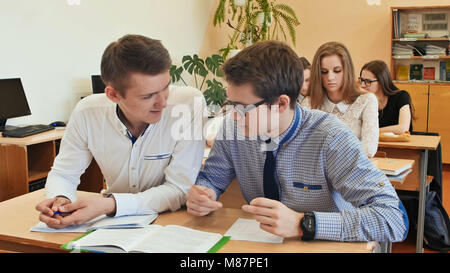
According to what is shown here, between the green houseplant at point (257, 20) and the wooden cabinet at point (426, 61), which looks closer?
the wooden cabinet at point (426, 61)

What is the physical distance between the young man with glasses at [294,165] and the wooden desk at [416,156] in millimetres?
1651

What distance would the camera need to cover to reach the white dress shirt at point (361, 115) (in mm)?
3031

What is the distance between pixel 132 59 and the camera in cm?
157

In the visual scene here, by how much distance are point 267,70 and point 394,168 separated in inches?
53.2

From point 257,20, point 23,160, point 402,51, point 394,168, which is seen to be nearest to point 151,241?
point 394,168

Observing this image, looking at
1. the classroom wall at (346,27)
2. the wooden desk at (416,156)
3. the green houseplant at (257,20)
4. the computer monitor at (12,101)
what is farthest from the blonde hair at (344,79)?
the classroom wall at (346,27)

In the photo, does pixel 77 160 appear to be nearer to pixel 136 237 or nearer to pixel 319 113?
pixel 136 237

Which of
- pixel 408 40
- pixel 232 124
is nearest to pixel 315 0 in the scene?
pixel 408 40

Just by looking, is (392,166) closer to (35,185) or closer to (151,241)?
(151,241)

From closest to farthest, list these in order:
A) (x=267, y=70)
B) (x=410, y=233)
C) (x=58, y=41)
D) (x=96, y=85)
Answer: (x=267, y=70) → (x=410, y=233) → (x=58, y=41) → (x=96, y=85)

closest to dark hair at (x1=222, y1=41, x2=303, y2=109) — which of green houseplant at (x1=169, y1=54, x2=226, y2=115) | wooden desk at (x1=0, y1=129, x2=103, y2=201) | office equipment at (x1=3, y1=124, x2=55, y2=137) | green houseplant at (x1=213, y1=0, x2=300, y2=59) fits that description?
wooden desk at (x1=0, y1=129, x2=103, y2=201)

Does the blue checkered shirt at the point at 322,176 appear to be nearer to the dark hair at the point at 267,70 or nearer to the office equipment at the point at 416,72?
the dark hair at the point at 267,70

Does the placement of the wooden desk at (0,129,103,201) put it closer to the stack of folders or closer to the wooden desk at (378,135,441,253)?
the stack of folders
